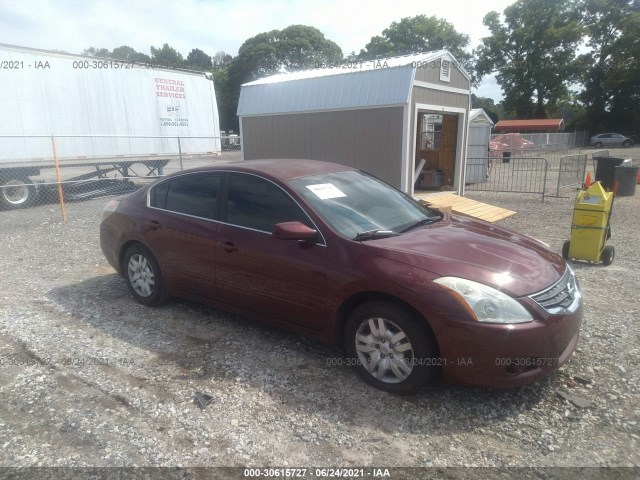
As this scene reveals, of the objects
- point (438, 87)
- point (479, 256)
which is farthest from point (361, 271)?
point (438, 87)

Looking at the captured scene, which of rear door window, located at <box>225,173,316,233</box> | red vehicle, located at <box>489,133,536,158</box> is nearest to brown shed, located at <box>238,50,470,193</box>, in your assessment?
rear door window, located at <box>225,173,316,233</box>

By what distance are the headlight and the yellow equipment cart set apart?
4170 millimetres

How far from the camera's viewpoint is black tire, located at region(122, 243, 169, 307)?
471 cm

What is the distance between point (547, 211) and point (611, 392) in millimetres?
8576

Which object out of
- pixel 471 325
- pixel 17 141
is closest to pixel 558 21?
pixel 17 141

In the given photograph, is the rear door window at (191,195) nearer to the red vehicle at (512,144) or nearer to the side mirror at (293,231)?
the side mirror at (293,231)

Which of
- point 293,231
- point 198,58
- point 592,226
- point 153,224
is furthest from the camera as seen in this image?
point 198,58

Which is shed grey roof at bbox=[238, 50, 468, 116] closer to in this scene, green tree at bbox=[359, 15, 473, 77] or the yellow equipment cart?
the yellow equipment cart

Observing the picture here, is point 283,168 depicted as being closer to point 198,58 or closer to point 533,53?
point 533,53

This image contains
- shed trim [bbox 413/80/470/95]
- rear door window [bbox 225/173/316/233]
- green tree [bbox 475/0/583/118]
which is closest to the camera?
rear door window [bbox 225/173/316/233]

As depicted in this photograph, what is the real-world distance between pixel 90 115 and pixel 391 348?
12.8m

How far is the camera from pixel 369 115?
33.2 ft

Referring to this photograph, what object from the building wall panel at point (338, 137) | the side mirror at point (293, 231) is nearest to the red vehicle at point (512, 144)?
the building wall panel at point (338, 137)

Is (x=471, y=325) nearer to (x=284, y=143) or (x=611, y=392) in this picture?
(x=611, y=392)
